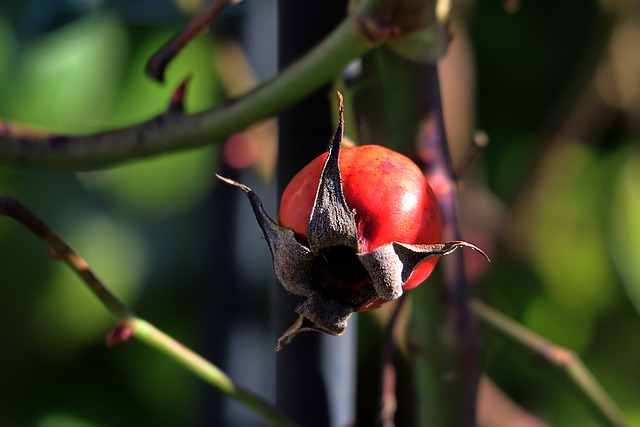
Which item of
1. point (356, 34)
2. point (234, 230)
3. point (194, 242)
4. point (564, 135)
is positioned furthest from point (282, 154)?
point (194, 242)

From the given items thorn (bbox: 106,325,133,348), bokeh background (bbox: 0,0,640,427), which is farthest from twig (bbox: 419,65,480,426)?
bokeh background (bbox: 0,0,640,427)

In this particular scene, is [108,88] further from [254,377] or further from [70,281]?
[254,377]

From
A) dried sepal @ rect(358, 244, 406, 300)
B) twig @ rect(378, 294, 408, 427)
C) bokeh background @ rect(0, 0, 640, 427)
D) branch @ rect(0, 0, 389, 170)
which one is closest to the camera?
dried sepal @ rect(358, 244, 406, 300)

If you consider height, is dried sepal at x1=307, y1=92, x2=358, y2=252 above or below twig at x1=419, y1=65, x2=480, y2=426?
above

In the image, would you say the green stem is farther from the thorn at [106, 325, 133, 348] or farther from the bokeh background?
the bokeh background

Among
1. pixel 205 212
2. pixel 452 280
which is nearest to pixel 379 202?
pixel 452 280
